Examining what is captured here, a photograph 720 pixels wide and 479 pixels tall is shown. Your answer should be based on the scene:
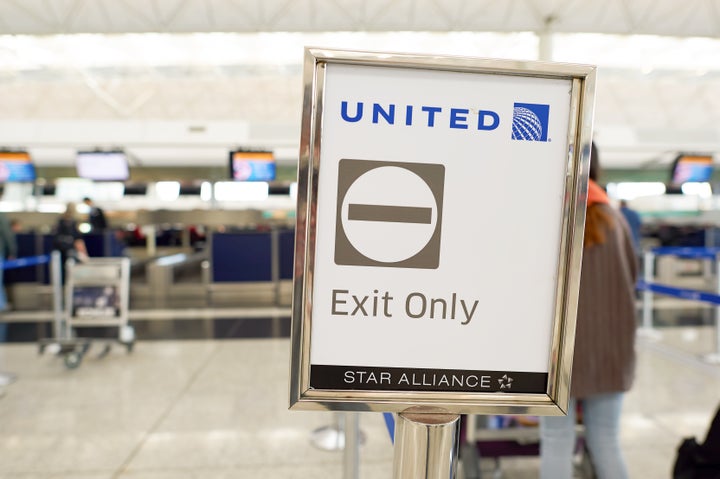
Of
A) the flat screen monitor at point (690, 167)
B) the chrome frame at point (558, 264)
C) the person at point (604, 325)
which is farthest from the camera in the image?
the flat screen monitor at point (690, 167)

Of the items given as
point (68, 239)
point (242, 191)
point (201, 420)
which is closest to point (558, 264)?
point (201, 420)

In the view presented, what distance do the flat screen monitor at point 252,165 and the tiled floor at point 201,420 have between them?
20.9ft

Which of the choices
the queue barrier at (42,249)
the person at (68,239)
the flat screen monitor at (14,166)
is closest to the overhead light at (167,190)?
the flat screen monitor at (14,166)

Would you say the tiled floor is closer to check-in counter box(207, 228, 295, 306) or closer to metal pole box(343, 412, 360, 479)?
metal pole box(343, 412, 360, 479)

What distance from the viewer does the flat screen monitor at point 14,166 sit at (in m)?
10.4

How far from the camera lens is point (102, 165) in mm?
10805

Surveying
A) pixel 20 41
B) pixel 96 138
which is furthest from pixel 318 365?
pixel 20 41

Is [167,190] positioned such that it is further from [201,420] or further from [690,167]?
[690,167]

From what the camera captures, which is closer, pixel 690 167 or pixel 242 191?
pixel 690 167

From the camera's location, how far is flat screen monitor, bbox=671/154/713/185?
38.0 ft

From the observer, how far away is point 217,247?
9188 millimetres

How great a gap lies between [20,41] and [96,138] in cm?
512

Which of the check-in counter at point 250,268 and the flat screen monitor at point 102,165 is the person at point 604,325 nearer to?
the check-in counter at point 250,268

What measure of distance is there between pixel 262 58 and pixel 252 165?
6.36m
